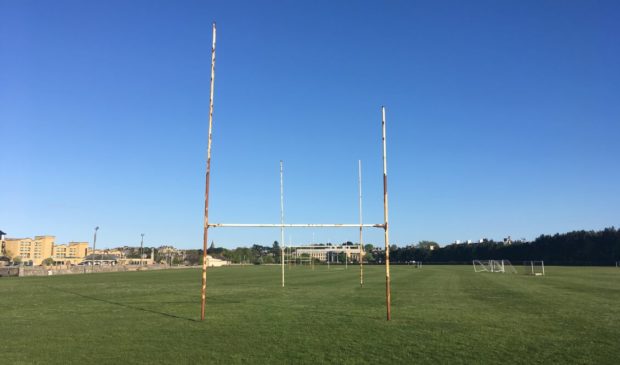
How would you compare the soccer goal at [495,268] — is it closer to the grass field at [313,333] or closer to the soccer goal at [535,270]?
the soccer goal at [535,270]

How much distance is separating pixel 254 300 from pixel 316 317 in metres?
6.69

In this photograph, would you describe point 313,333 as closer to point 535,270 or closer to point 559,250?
point 535,270

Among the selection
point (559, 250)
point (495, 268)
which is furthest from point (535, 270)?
point (559, 250)

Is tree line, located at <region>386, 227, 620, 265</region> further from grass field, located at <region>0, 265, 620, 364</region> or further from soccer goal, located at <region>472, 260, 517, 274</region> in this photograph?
grass field, located at <region>0, 265, 620, 364</region>

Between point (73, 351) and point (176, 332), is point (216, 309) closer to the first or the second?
point (176, 332)

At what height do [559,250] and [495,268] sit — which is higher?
[559,250]

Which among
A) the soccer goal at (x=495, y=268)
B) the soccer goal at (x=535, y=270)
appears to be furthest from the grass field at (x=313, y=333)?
the soccer goal at (x=495, y=268)

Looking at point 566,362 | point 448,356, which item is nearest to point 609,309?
point 566,362

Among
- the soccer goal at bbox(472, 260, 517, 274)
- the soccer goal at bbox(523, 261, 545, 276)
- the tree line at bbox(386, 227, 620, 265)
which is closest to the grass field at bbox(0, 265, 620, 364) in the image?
the soccer goal at bbox(523, 261, 545, 276)

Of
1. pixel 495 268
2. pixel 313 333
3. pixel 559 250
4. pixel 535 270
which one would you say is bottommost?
pixel 313 333

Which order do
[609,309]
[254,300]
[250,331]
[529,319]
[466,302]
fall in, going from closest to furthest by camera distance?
[250,331], [529,319], [609,309], [466,302], [254,300]

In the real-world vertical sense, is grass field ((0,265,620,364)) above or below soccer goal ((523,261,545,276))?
below

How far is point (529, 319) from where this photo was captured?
46.6 ft

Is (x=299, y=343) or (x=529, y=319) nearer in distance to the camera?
(x=299, y=343)
